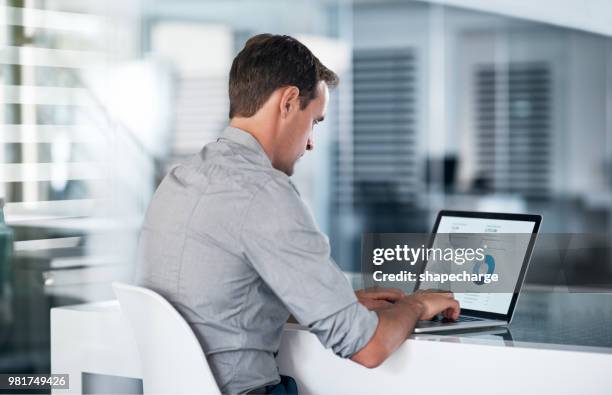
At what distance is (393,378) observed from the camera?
1.90 meters

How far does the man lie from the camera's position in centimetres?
166

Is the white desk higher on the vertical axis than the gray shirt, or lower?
lower

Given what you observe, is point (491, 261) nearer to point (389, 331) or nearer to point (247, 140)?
point (389, 331)

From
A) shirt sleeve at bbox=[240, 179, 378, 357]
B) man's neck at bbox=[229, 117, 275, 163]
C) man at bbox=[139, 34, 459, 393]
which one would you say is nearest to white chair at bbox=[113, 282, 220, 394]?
man at bbox=[139, 34, 459, 393]

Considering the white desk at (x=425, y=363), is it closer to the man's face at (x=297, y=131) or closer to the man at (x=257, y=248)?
the man at (x=257, y=248)

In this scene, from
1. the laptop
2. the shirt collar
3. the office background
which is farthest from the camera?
the office background

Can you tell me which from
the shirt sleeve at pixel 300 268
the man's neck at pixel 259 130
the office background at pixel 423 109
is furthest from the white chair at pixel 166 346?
the office background at pixel 423 109

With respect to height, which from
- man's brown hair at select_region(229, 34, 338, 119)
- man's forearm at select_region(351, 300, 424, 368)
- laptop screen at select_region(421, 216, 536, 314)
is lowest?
man's forearm at select_region(351, 300, 424, 368)

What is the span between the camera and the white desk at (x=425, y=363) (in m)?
1.71

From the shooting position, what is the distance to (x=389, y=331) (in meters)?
1.75

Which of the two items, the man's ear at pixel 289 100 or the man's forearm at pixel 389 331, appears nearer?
the man's forearm at pixel 389 331

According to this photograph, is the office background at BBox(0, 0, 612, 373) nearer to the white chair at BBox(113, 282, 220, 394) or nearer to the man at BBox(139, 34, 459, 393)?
the man at BBox(139, 34, 459, 393)

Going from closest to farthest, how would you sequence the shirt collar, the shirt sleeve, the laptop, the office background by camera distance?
the shirt sleeve < the shirt collar < the laptop < the office background

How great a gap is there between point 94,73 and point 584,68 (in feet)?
13.0
